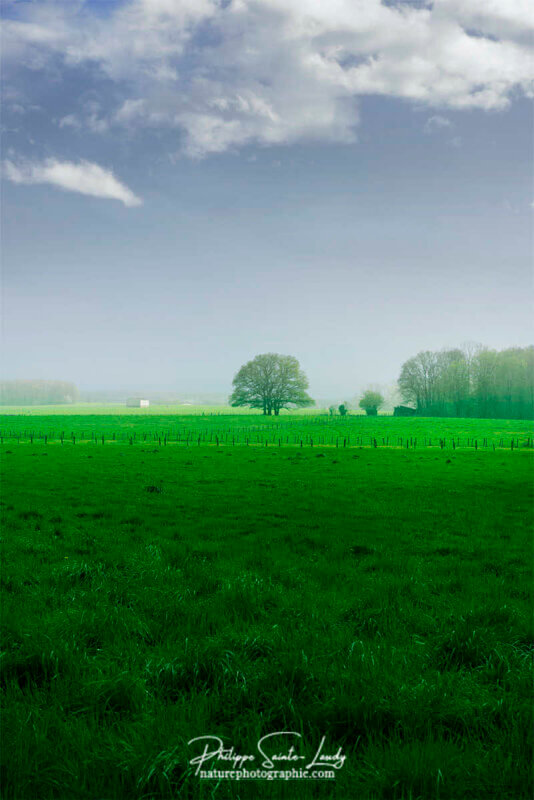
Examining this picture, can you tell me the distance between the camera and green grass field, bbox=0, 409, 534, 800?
340 centimetres

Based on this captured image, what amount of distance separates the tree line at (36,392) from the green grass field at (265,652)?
197 metres

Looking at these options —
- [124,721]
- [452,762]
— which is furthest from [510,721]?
[124,721]

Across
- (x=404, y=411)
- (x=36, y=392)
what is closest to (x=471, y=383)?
(x=404, y=411)

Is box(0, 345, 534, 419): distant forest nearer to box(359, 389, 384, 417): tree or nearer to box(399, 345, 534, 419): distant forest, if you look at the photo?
box(399, 345, 534, 419): distant forest

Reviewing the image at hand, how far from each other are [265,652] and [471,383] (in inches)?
4822

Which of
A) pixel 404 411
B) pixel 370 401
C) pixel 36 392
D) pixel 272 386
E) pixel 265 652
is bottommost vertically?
pixel 265 652

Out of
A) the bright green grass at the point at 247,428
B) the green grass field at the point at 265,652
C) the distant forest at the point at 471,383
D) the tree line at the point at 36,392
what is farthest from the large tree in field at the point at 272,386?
the tree line at the point at 36,392

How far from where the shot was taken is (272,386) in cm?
10356

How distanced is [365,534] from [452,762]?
24.1 ft

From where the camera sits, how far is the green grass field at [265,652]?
3.40 metres

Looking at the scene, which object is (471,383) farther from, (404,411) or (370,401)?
(370,401)

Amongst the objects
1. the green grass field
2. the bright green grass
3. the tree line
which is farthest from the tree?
the tree line

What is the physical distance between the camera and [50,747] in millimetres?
3588

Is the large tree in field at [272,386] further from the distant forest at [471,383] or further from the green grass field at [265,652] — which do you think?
the green grass field at [265,652]
